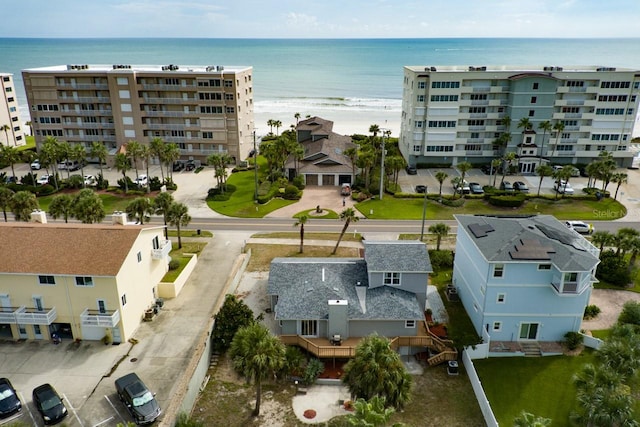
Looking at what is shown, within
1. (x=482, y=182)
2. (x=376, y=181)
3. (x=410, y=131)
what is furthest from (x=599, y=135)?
(x=376, y=181)

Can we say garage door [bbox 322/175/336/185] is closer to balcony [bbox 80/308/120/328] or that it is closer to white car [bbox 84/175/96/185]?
white car [bbox 84/175/96/185]

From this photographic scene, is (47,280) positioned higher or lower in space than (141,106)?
lower

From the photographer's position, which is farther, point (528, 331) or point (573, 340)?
point (528, 331)

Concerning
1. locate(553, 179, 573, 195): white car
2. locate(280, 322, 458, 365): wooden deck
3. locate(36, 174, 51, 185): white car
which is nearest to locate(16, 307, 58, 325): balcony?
locate(280, 322, 458, 365): wooden deck

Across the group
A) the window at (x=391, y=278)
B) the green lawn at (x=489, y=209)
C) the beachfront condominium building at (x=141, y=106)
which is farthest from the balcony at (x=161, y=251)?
the beachfront condominium building at (x=141, y=106)

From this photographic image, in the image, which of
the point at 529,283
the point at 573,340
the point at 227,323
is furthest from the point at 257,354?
the point at 573,340

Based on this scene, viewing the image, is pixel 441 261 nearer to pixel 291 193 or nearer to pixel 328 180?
pixel 291 193
